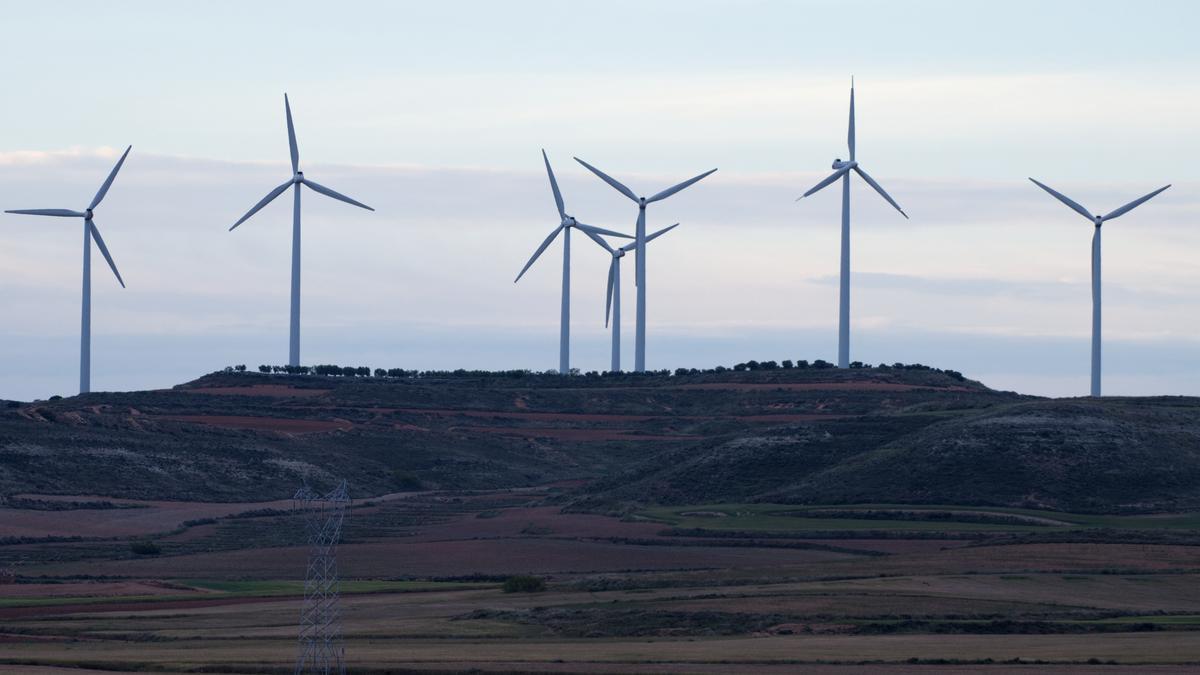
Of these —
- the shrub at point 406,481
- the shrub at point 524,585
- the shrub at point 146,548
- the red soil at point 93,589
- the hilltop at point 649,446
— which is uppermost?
the hilltop at point 649,446

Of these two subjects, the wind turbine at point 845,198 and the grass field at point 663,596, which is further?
the wind turbine at point 845,198

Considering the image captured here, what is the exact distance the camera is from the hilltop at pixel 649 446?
128 meters

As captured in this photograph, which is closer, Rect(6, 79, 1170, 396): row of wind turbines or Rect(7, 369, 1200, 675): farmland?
Rect(7, 369, 1200, 675): farmland

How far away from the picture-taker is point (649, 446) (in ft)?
582

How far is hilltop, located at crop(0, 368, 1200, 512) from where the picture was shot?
128m

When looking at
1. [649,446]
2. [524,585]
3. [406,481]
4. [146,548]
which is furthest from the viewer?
[649,446]

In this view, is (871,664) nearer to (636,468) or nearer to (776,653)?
(776,653)

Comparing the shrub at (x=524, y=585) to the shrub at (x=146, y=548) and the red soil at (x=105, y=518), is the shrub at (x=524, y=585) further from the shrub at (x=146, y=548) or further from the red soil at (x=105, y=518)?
the red soil at (x=105, y=518)

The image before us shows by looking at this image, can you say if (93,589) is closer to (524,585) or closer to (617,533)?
(524,585)

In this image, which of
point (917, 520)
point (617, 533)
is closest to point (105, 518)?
point (617, 533)

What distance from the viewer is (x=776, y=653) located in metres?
63.0

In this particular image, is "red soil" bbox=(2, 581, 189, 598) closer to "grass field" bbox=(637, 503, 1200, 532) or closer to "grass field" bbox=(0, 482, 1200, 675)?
"grass field" bbox=(0, 482, 1200, 675)

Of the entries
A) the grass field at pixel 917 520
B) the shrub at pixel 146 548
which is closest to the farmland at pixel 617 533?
the shrub at pixel 146 548

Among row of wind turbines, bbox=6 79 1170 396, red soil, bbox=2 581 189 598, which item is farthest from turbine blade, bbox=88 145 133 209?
red soil, bbox=2 581 189 598
